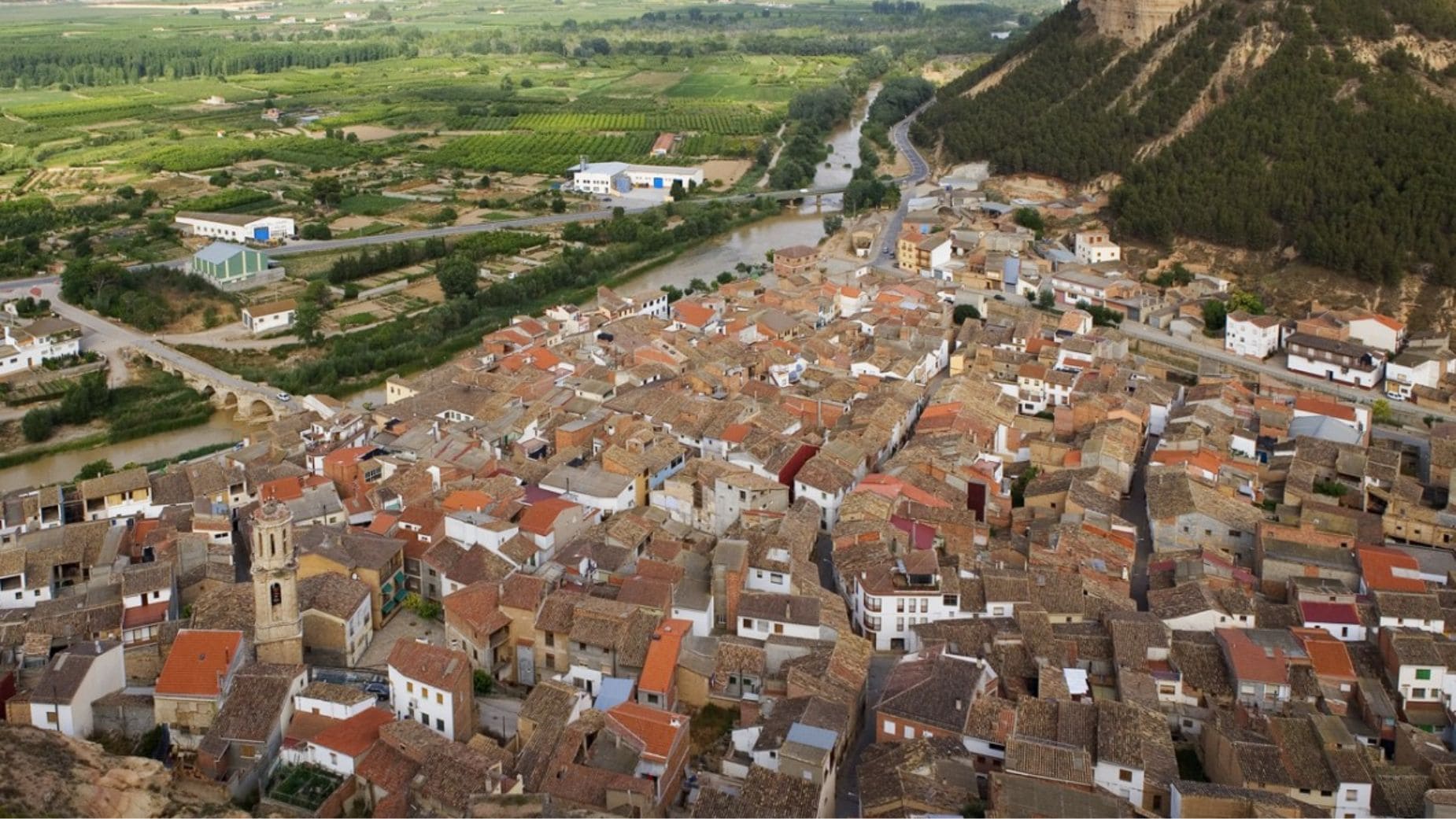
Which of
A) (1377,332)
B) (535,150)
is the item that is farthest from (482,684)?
(535,150)

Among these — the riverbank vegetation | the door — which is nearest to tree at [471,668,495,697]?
the door

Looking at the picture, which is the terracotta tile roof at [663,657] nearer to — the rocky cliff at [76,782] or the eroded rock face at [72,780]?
the rocky cliff at [76,782]

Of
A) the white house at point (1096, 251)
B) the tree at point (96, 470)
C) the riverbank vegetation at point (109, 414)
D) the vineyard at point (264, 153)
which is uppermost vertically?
the white house at point (1096, 251)

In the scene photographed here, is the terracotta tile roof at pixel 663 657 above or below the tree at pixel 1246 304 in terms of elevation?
below

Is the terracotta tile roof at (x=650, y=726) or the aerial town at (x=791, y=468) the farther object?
the aerial town at (x=791, y=468)

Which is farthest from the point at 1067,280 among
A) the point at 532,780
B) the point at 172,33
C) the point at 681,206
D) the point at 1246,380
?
the point at 172,33

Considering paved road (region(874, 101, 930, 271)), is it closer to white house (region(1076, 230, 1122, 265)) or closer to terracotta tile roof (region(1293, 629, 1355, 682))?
white house (region(1076, 230, 1122, 265))

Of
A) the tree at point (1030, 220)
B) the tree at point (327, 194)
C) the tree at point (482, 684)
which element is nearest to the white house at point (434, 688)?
the tree at point (482, 684)
